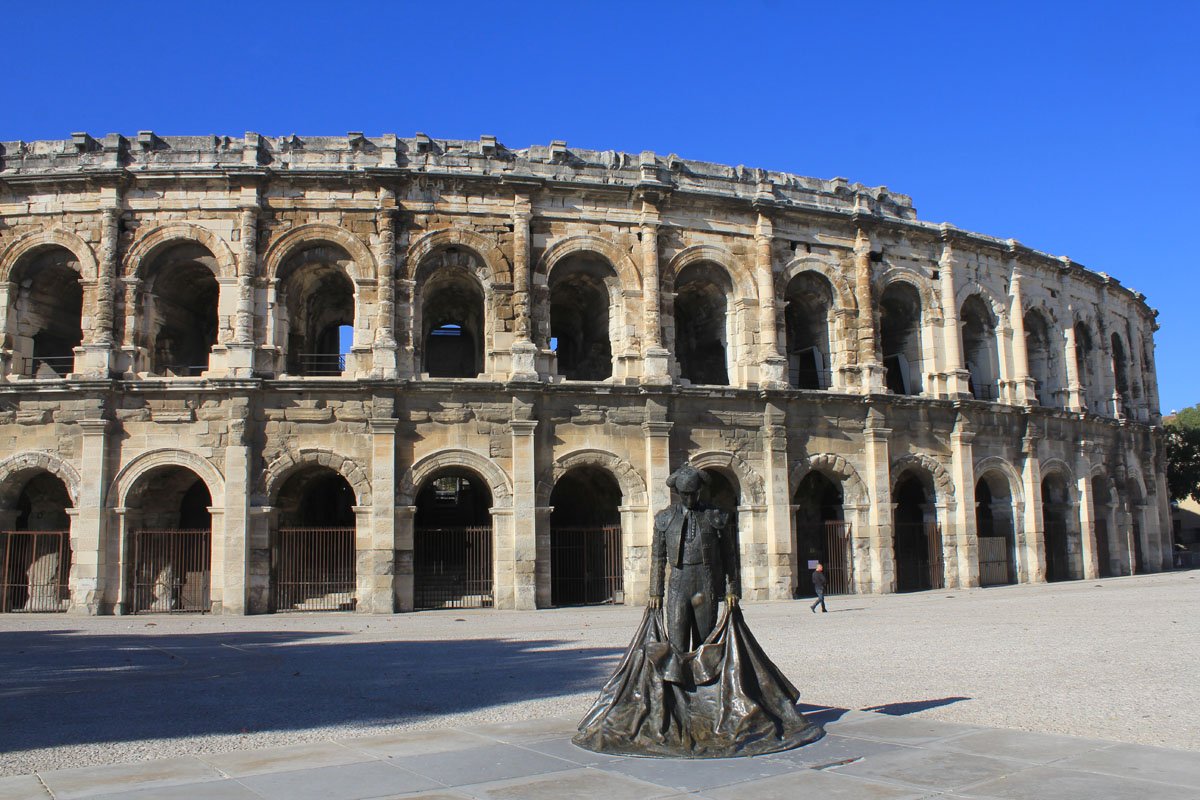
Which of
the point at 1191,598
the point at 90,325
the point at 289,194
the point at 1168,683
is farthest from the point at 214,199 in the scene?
the point at 1191,598

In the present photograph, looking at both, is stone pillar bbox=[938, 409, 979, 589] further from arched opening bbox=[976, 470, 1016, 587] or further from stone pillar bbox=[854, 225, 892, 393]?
stone pillar bbox=[854, 225, 892, 393]

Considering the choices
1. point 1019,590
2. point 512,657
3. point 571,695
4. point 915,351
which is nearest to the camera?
point 571,695

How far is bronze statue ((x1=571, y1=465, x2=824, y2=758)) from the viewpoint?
5879 mm

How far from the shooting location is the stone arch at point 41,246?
1870 centimetres

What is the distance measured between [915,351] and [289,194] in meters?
14.8

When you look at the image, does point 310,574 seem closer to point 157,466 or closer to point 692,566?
point 157,466

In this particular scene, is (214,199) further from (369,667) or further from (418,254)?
(369,667)

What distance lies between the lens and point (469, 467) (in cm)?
1844

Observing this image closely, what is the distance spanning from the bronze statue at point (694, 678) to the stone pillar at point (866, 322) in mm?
15025

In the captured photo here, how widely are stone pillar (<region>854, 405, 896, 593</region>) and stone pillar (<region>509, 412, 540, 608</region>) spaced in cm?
712

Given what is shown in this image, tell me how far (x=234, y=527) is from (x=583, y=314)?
938cm

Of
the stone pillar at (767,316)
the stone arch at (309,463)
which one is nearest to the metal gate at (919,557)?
the stone pillar at (767,316)

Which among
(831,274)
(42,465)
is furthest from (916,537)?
(42,465)

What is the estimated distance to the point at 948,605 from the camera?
17.5 metres
